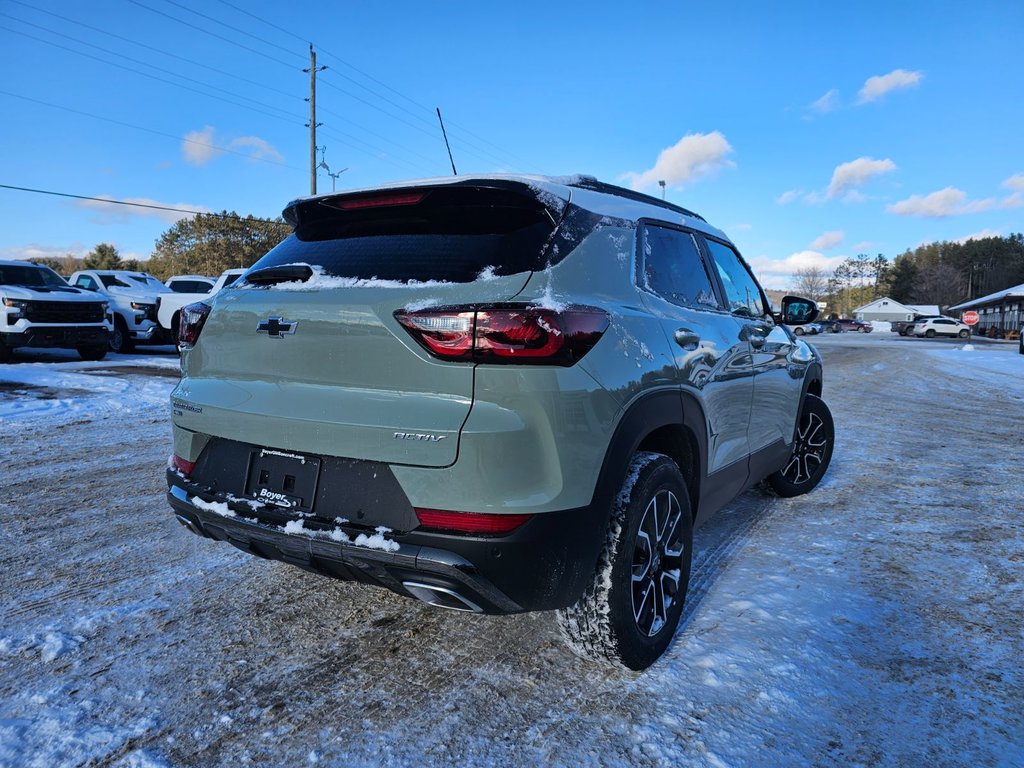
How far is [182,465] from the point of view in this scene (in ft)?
8.82

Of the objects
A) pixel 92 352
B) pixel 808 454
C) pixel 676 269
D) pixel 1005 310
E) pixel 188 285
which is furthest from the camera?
pixel 1005 310

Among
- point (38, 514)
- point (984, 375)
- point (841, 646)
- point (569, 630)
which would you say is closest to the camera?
point (569, 630)

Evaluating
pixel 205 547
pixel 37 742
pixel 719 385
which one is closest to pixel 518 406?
pixel 719 385

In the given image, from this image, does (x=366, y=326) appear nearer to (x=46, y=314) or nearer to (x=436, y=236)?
(x=436, y=236)

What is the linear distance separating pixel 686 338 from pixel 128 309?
649 inches

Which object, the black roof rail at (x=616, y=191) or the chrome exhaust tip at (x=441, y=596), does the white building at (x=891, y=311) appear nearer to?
the black roof rail at (x=616, y=191)

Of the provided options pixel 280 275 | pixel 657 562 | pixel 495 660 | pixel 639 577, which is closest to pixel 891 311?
pixel 657 562

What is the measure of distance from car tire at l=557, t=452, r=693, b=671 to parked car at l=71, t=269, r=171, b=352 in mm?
16407

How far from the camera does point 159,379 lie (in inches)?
401

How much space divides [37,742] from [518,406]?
1716 mm

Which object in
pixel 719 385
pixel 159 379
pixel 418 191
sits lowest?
pixel 159 379

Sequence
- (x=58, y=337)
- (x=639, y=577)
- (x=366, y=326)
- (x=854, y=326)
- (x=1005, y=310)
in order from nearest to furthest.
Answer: (x=366, y=326) → (x=639, y=577) → (x=58, y=337) → (x=1005, y=310) → (x=854, y=326)

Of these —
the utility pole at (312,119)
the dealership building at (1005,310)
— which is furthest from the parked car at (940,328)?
the utility pole at (312,119)

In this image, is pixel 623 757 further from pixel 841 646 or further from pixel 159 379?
pixel 159 379
